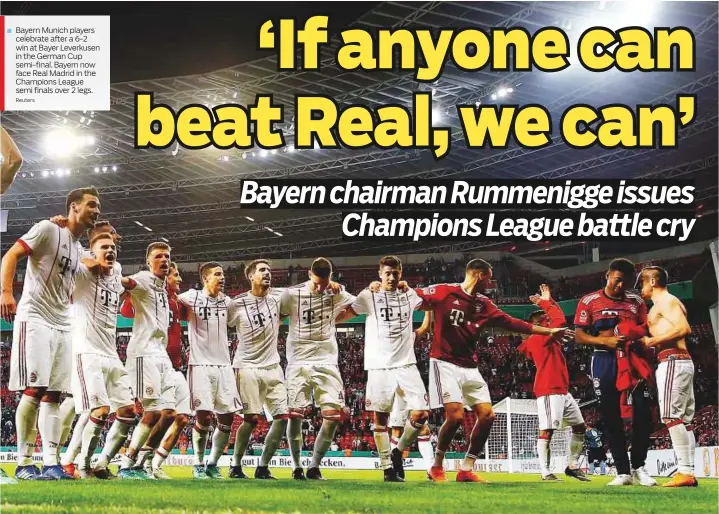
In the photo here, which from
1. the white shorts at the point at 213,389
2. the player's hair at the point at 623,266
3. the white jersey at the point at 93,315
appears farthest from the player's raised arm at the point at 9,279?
the player's hair at the point at 623,266

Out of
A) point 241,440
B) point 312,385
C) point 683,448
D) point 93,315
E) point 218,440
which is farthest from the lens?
point 218,440

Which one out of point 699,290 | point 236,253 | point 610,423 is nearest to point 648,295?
point 610,423

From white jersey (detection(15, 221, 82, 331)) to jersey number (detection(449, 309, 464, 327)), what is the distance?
370 cm

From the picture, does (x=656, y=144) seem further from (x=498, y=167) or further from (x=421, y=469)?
(x=421, y=469)

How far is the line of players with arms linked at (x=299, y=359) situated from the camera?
23.3 ft

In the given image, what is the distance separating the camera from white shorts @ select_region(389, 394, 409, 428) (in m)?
8.23

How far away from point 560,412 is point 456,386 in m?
2.06

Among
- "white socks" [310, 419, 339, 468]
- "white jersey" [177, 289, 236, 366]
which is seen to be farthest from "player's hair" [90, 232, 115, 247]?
"white socks" [310, 419, 339, 468]

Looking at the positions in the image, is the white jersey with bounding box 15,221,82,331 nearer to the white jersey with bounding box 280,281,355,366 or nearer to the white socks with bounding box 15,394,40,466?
the white socks with bounding box 15,394,40,466

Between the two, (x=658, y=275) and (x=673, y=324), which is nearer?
(x=673, y=324)

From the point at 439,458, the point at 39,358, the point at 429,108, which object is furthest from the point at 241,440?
the point at 429,108

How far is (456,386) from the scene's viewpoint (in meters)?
7.83

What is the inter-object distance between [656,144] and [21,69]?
6.31m

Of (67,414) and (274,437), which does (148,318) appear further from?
(274,437)
